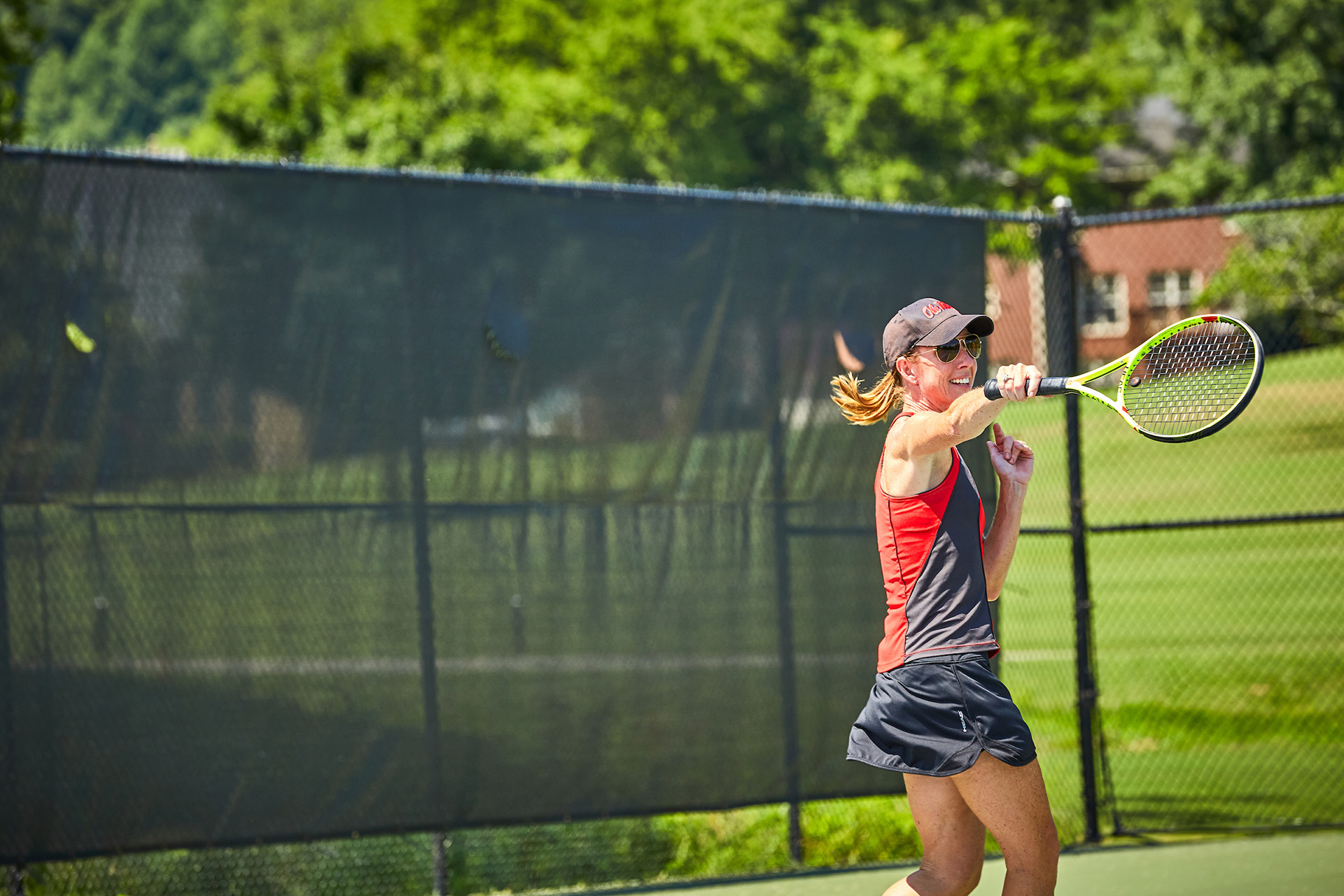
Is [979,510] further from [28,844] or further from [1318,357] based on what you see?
[1318,357]

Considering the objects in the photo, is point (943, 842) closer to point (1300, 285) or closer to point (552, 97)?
point (1300, 285)

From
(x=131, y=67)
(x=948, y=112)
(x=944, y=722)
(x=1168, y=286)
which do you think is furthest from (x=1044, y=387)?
(x=131, y=67)

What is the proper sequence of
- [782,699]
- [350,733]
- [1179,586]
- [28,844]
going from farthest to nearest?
[1179,586] → [782,699] → [350,733] → [28,844]

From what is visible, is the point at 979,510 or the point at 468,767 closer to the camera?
the point at 979,510

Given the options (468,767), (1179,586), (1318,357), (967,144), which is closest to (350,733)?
(468,767)

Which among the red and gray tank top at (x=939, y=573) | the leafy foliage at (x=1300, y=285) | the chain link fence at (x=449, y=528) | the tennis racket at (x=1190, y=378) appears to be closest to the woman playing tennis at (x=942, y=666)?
the red and gray tank top at (x=939, y=573)

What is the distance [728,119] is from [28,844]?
24440 mm

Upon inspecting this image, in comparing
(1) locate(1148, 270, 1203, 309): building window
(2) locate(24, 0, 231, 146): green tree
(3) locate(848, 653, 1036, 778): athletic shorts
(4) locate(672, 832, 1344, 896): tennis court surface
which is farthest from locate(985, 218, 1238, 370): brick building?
(2) locate(24, 0, 231, 146): green tree

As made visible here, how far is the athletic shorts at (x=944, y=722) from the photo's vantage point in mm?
2643

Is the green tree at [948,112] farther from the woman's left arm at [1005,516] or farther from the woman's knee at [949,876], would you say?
the woman's knee at [949,876]

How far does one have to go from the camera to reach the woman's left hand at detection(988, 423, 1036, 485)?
294 cm

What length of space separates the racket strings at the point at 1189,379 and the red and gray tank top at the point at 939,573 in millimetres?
480

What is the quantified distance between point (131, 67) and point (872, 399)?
282 feet

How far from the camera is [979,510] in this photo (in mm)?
2809
